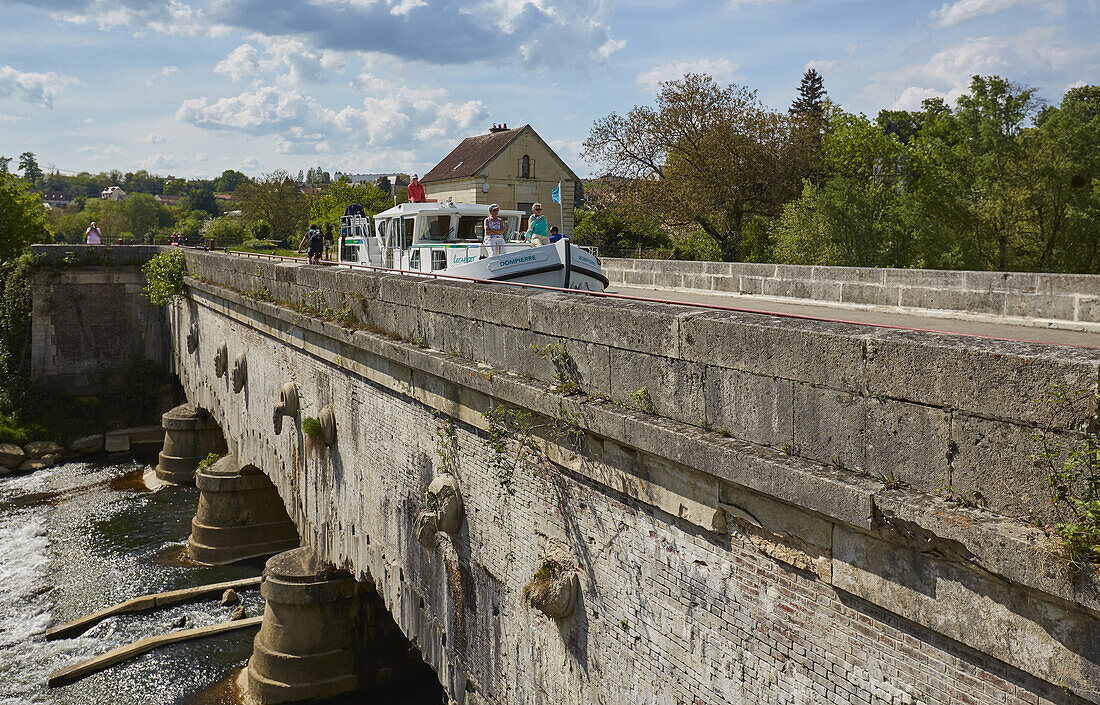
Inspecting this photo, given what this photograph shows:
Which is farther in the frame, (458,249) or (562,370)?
(458,249)

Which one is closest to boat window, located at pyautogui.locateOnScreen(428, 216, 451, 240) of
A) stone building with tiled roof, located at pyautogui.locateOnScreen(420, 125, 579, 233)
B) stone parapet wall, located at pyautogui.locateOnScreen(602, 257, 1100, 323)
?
stone parapet wall, located at pyautogui.locateOnScreen(602, 257, 1100, 323)

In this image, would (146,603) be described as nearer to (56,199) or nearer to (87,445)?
(87,445)

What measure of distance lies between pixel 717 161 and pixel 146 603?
26.4 metres

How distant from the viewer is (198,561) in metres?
19.2

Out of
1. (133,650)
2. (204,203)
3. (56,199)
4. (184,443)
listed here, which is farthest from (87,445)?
(56,199)

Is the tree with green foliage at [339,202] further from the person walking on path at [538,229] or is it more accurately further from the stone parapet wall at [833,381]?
the stone parapet wall at [833,381]

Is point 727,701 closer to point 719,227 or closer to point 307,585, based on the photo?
point 307,585

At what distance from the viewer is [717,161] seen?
3466 centimetres

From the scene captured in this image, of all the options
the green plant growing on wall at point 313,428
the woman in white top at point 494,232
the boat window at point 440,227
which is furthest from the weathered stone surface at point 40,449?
the woman in white top at point 494,232

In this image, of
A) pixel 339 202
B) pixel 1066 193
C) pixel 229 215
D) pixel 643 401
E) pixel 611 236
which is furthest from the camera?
pixel 229 215

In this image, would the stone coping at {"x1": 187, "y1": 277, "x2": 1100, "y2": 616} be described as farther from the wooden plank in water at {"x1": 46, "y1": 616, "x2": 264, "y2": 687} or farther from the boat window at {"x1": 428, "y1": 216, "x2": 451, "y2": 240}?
the wooden plank in water at {"x1": 46, "y1": 616, "x2": 264, "y2": 687}

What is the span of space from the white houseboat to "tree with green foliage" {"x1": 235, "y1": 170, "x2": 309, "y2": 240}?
214ft

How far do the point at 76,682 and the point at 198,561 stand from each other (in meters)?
5.05

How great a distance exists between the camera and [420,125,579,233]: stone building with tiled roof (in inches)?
1873
